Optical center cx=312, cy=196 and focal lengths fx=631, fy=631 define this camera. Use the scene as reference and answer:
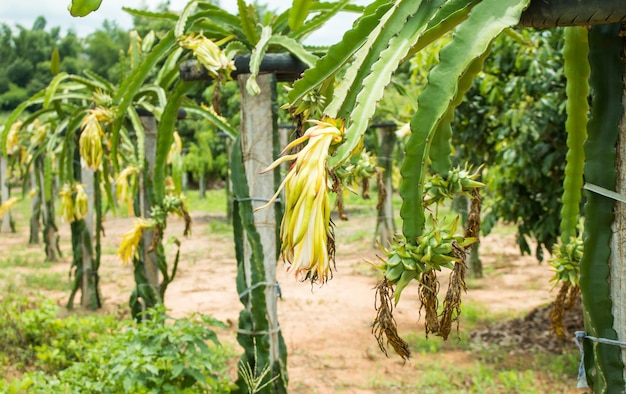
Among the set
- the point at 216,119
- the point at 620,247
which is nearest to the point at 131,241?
the point at 216,119

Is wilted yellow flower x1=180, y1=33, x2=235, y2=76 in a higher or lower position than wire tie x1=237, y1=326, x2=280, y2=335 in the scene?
higher

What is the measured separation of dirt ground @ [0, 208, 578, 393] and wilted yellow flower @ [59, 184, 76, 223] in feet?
3.48

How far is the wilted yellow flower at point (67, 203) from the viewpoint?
455cm

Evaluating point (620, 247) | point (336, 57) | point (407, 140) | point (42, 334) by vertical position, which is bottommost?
point (42, 334)

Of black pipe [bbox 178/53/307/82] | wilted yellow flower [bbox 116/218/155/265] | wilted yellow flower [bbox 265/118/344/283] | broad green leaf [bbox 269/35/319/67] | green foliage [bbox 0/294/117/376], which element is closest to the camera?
wilted yellow flower [bbox 265/118/344/283]

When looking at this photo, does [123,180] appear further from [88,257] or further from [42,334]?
[88,257]

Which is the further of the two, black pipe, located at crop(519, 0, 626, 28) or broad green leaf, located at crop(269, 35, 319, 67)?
broad green leaf, located at crop(269, 35, 319, 67)

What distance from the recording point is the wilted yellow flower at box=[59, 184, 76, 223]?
14.9ft

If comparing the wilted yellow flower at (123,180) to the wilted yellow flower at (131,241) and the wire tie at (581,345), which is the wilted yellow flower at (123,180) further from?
the wire tie at (581,345)

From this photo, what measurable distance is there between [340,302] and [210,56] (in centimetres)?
428

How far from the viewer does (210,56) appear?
2330 mm

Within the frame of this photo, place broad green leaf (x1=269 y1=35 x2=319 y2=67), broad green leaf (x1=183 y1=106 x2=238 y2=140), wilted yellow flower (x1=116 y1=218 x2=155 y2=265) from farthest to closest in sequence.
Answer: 1. wilted yellow flower (x1=116 y1=218 x2=155 y2=265)
2. broad green leaf (x1=183 y1=106 x2=238 y2=140)
3. broad green leaf (x1=269 y1=35 x2=319 y2=67)

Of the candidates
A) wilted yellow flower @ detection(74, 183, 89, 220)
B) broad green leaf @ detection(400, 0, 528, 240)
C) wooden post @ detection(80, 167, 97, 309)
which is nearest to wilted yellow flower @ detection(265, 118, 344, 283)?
broad green leaf @ detection(400, 0, 528, 240)

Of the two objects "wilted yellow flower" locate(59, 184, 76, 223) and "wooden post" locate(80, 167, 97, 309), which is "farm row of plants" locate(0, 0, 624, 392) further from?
"wooden post" locate(80, 167, 97, 309)
